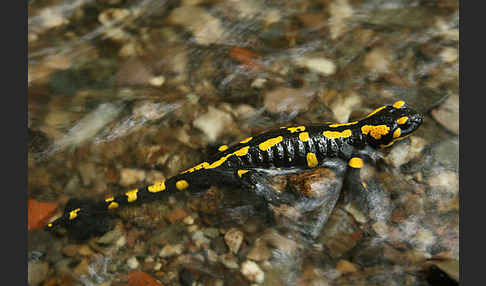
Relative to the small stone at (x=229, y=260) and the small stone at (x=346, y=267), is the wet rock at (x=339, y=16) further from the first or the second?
the small stone at (x=229, y=260)

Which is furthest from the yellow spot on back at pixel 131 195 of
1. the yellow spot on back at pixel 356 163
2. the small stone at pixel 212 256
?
the yellow spot on back at pixel 356 163

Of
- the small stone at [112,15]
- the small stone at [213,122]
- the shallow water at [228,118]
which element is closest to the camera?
the shallow water at [228,118]

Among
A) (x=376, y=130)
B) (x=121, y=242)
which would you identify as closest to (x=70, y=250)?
(x=121, y=242)

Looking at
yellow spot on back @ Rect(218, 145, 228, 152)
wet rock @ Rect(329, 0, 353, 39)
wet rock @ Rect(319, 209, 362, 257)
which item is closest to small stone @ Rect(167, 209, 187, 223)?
yellow spot on back @ Rect(218, 145, 228, 152)

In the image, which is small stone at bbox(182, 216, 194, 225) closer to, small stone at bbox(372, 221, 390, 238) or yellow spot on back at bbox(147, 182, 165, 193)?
yellow spot on back at bbox(147, 182, 165, 193)

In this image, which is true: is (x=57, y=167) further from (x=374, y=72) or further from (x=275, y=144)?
(x=374, y=72)

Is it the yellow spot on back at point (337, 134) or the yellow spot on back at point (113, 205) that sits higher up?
the yellow spot on back at point (337, 134)
